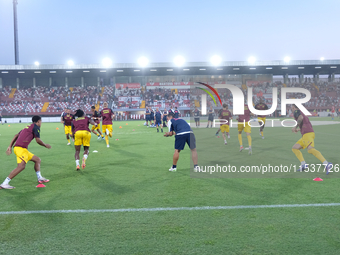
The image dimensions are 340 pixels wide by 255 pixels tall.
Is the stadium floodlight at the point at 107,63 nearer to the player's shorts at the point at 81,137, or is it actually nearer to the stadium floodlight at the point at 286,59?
the stadium floodlight at the point at 286,59

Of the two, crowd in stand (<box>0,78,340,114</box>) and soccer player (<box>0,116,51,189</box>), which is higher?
crowd in stand (<box>0,78,340,114</box>)

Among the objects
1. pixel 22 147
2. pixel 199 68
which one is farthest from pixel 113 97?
pixel 22 147

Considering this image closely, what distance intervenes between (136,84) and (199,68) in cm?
1490

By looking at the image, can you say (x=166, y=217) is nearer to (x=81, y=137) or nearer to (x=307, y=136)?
(x=307, y=136)

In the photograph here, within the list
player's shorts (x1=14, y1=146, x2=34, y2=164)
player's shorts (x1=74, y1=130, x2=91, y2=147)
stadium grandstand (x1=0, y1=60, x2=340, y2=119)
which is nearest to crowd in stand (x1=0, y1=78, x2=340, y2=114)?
stadium grandstand (x1=0, y1=60, x2=340, y2=119)

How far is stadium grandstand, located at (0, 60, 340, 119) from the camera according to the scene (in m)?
57.7

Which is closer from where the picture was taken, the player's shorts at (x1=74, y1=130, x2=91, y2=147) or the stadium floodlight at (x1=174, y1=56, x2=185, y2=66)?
the player's shorts at (x1=74, y1=130, x2=91, y2=147)

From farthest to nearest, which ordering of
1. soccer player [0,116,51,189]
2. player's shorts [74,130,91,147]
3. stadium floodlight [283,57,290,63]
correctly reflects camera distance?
stadium floodlight [283,57,290,63], player's shorts [74,130,91,147], soccer player [0,116,51,189]

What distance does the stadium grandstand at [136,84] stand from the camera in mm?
57719

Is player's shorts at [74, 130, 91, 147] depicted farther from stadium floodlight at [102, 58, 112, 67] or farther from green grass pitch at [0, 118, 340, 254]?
stadium floodlight at [102, 58, 112, 67]

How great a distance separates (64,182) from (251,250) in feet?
17.5

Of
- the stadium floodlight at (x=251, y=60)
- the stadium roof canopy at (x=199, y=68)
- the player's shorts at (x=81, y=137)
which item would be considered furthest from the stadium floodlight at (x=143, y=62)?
the player's shorts at (x=81, y=137)

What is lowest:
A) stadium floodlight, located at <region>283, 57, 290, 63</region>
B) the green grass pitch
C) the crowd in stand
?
the green grass pitch

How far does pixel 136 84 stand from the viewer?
66812 mm
